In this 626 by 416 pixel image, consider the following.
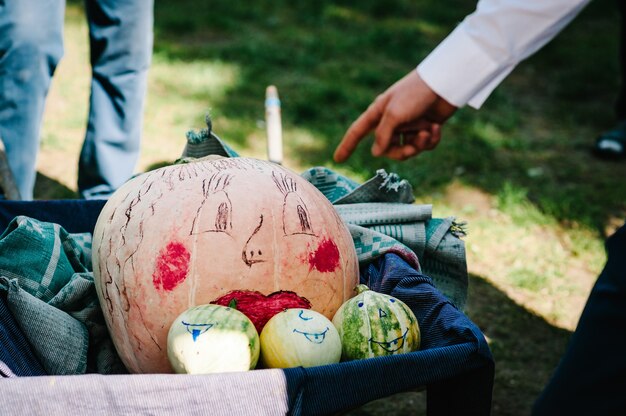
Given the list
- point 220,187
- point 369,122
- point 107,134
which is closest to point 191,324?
point 220,187

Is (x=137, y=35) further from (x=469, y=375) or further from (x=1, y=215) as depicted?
(x=469, y=375)

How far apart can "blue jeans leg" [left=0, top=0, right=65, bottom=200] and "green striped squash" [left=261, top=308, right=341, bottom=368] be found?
1.68 meters

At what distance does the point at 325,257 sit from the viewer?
1.62m

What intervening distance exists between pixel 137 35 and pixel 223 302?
187 centimetres

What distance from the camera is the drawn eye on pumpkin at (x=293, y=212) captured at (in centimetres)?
161

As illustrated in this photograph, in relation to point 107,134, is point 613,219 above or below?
below

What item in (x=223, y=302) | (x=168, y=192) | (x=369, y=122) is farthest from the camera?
(x=369, y=122)

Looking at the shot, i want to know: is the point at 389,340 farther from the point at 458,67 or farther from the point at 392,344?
the point at 458,67

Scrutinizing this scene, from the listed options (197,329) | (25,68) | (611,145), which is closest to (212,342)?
(197,329)

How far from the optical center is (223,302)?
1508 millimetres

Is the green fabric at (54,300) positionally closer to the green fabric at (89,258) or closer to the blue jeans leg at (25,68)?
the green fabric at (89,258)

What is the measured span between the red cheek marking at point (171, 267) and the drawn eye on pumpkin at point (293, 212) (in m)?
0.25

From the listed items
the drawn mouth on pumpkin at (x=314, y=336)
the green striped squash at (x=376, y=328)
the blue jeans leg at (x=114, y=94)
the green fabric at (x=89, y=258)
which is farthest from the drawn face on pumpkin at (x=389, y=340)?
the blue jeans leg at (x=114, y=94)

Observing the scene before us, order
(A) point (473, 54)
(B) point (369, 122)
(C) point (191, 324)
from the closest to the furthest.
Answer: (C) point (191, 324) < (A) point (473, 54) < (B) point (369, 122)
